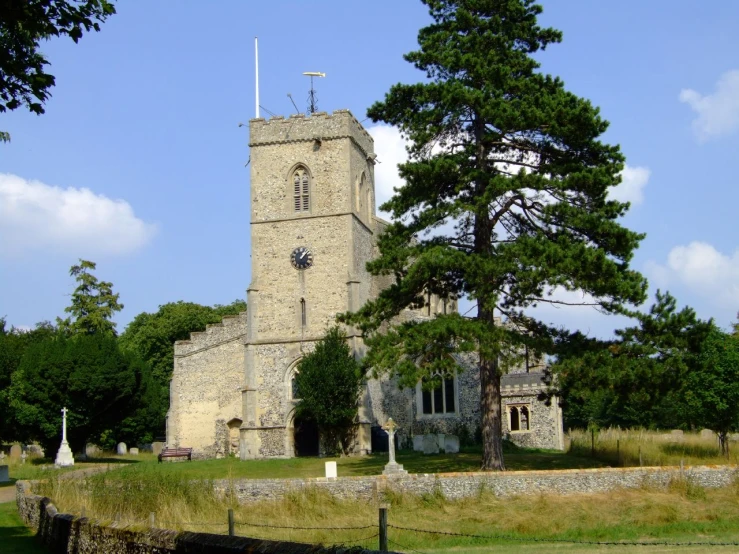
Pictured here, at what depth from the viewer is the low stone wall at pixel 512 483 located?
71.4ft

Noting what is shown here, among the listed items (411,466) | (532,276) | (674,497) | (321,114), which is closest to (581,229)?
(532,276)

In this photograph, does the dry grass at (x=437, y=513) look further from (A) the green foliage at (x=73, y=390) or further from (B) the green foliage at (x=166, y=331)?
(B) the green foliage at (x=166, y=331)

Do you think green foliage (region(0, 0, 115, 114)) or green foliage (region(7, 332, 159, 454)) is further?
green foliage (region(7, 332, 159, 454))

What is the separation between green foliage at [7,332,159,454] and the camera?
134 ft

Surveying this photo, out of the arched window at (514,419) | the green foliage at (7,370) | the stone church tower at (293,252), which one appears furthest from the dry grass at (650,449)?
the green foliage at (7,370)

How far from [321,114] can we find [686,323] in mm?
22959

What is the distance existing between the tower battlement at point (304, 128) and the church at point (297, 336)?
0.15 feet

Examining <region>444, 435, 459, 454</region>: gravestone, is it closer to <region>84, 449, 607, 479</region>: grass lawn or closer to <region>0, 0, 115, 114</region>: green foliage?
<region>84, 449, 607, 479</region>: grass lawn

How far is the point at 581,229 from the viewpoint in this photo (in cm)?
2356

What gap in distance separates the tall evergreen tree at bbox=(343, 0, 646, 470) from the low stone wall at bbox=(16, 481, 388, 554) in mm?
9890

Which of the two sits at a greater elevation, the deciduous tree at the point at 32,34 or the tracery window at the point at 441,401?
the deciduous tree at the point at 32,34

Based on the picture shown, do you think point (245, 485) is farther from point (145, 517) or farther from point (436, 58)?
point (436, 58)

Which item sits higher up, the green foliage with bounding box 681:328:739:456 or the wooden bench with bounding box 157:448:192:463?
the green foliage with bounding box 681:328:739:456

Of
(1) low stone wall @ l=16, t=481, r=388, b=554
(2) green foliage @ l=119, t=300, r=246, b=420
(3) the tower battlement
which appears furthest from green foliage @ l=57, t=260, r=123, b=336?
(1) low stone wall @ l=16, t=481, r=388, b=554
